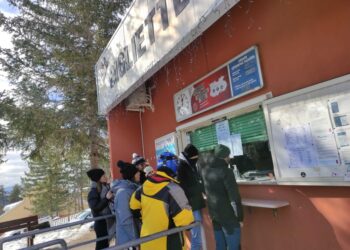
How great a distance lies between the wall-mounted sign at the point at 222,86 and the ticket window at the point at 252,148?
1.10 feet

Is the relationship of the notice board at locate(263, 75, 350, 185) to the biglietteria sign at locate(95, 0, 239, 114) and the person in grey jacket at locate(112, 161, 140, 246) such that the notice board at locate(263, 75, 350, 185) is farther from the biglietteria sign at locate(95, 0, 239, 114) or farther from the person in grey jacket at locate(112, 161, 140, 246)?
the person in grey jacket at locate(112, 161, 140, 246)

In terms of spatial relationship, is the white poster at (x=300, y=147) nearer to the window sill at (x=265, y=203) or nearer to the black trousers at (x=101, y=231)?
the window sill at (x=265, y=203)

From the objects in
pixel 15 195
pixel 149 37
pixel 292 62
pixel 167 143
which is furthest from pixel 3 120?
pixel 15 195

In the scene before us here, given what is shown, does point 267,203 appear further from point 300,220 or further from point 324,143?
point 324,143

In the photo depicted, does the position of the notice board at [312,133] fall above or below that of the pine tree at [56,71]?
below

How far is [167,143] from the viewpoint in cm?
593

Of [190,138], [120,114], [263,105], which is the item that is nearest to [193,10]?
[263,105]

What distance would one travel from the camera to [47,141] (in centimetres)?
996

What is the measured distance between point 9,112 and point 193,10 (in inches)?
332

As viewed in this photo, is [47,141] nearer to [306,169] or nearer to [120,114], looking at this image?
[120,114]

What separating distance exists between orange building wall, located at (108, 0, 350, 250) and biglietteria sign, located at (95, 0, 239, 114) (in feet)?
2.42

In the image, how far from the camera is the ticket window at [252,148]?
3629 millimetres

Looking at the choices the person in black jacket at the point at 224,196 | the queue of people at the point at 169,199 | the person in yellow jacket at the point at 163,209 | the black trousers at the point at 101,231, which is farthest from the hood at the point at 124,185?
the black trousers at the point at 101,231

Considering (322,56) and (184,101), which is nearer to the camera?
(322,56)
